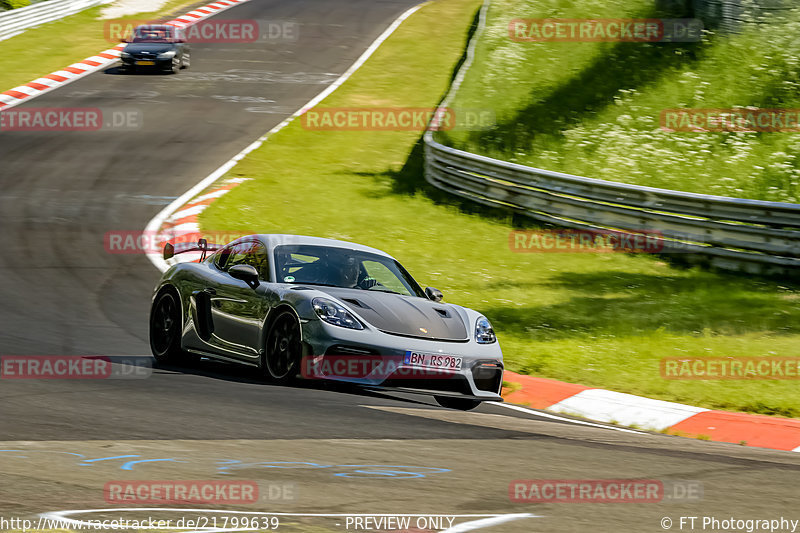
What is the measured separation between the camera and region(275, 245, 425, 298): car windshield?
9414mm

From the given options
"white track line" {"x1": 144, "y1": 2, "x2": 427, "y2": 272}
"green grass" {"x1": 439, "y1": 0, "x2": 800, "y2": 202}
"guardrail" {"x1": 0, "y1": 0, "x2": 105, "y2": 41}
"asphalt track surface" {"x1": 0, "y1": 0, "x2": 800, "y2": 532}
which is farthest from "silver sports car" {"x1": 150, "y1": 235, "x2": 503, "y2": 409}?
"guardrail" {"x1": 0, "y1": 0, "x2": 105, "y2": 41}

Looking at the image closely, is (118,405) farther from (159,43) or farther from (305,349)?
(159,43)

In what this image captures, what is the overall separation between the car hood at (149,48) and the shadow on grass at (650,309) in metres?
18.9

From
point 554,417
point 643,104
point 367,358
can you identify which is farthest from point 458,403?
point 643,104

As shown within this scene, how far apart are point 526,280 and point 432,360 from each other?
23.7ft

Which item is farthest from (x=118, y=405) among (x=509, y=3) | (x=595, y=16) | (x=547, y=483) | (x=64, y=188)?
(x=509, y=3)

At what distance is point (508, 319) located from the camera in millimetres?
13102

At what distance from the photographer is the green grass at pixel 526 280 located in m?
11.3

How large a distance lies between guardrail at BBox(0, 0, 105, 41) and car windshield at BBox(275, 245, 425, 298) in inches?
1121

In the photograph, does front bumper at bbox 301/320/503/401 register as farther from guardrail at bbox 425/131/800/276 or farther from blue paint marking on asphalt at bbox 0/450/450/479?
guardrail at bbox 425/131/800/276

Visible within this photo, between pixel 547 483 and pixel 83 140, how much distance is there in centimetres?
1999

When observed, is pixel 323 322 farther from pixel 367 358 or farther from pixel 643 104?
pixel 643 104

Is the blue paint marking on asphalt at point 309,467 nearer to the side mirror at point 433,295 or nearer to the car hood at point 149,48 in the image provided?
the side mirror at point 433,295

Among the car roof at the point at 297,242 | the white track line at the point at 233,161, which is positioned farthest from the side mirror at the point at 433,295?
the white track line at the point at 233,161
